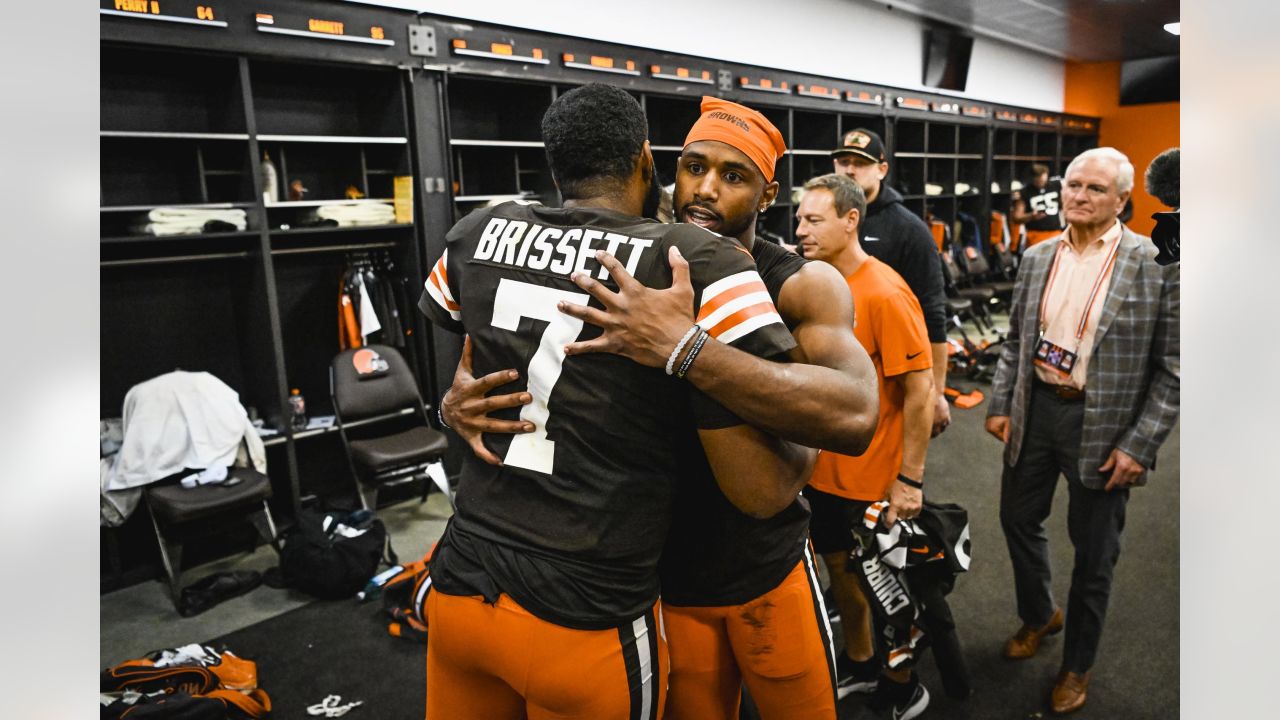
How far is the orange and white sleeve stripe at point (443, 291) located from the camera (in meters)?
1.39

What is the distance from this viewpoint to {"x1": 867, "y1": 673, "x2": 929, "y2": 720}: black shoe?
240 centimetres

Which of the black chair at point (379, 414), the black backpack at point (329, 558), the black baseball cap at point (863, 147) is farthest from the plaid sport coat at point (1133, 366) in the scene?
the black backpack at point (329, 558)

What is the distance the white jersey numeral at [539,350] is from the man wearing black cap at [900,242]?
6.79ft

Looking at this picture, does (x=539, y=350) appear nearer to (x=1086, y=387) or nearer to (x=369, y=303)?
(x=1086, y=387)

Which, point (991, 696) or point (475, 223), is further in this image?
point (991, 696)

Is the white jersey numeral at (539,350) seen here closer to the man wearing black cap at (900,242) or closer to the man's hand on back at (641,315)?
Answer: the man's hand on back at (641,315)

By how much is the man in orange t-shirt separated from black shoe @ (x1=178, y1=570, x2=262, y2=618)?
260cm

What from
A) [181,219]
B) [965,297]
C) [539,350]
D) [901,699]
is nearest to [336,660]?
[901,699]

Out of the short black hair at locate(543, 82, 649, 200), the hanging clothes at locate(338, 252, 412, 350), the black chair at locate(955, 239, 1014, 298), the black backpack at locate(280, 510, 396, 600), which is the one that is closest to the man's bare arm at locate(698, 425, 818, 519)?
the short black hair at locate(543, 82, 649, 200)

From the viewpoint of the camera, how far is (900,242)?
314cm

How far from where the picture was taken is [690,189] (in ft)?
5.02
